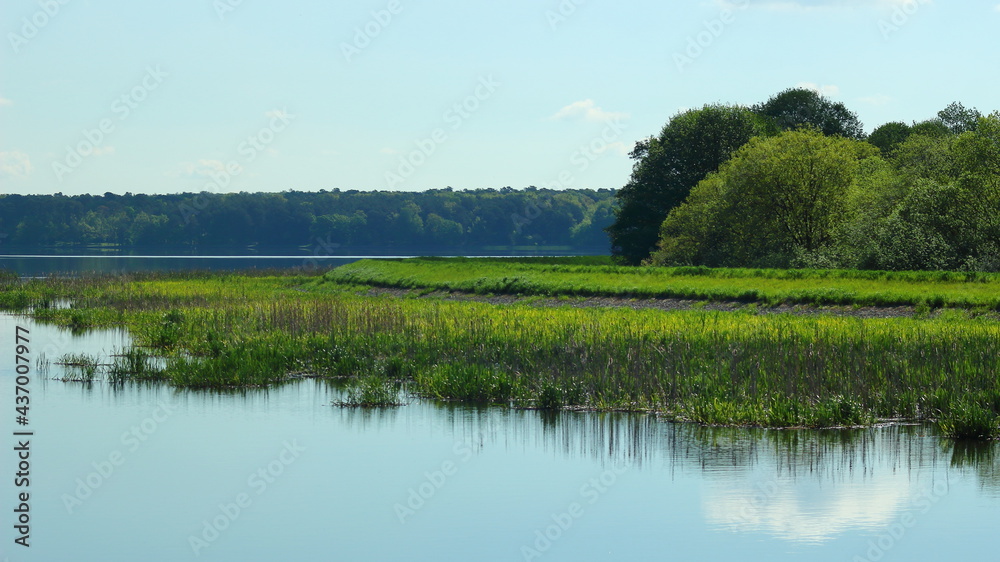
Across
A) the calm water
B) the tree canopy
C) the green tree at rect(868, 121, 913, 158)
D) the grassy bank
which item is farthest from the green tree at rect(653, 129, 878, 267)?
the calm water

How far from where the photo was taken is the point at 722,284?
164ft

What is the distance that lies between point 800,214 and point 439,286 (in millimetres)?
22493

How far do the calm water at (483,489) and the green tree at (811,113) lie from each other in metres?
85.9

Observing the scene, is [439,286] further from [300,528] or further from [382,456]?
[300,528]

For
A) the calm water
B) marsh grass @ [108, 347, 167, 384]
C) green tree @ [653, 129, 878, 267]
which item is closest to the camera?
the calm water

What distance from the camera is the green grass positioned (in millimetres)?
40781

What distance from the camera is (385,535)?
15.0 metres

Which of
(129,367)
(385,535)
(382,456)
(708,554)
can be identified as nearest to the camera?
(708,554)

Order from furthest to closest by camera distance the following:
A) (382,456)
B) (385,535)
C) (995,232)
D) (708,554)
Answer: (995,232), (382,456), (385,535), (708,554)

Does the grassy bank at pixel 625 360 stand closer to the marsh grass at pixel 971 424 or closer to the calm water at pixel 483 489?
the marsh grass at pixel 971 424

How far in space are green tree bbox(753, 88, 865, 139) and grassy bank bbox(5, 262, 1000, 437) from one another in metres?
68.2

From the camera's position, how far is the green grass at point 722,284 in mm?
40781

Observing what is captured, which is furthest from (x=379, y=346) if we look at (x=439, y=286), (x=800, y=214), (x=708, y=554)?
(x=800, y=214)

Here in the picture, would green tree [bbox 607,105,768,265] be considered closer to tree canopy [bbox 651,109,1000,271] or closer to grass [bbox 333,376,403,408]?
tree canopy [bbox 651,109,1000,271]
